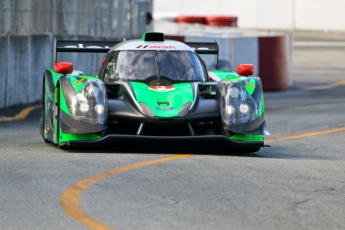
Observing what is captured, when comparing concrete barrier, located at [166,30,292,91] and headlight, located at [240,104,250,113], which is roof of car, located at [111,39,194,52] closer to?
headlight, located at [240,104,250,113]

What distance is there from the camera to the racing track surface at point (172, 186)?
6.07 meters

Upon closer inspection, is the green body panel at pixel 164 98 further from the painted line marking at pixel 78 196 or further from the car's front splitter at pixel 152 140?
the painted line marking at pixel 78 196

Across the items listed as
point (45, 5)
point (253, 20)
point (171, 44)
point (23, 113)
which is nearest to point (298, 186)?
point (171, 44)

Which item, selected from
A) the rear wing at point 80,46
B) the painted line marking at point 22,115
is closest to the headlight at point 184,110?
the rear wing at point 80,46

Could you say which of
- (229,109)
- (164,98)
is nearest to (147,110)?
(164,98)

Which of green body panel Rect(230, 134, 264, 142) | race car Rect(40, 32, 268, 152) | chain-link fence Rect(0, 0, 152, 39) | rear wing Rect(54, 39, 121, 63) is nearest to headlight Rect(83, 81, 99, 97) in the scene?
race car Rect(40, 32, 268, 152)

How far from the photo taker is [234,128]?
968 centimetres

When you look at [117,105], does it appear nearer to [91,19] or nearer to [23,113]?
[23,113]

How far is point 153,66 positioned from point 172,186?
11.5 feet

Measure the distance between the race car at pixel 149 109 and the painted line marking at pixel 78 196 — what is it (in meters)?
0.84

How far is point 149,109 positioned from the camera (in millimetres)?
9594

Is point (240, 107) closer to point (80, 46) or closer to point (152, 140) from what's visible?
point (152, 140)

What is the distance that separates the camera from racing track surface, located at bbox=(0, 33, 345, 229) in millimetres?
6066

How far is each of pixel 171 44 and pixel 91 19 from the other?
8.21 meters
